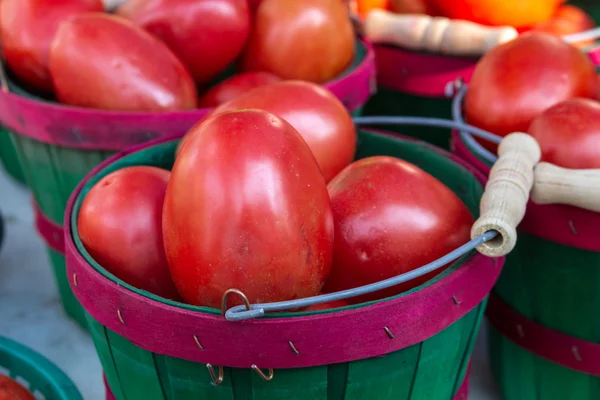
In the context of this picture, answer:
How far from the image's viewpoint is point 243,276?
1.88ft

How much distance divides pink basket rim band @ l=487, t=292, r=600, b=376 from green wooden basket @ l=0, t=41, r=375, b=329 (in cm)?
43

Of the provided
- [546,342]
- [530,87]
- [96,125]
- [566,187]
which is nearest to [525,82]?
[530,87]

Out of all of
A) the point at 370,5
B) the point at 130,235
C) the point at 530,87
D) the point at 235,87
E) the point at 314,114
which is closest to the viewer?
the point at 130,235

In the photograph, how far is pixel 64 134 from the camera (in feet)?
3.04

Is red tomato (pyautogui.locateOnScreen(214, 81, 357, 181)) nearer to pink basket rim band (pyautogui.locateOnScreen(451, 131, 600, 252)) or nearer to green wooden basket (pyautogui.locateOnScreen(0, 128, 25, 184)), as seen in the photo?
pink basket rim band (pyautogui.locateOnScreen(451, 131, 600, 252))

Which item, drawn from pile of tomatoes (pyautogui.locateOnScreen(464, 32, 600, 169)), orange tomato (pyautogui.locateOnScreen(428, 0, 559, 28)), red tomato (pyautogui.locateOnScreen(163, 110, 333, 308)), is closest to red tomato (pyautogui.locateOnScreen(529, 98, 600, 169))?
pile of tomatoes (pyautogui.locateOnScreen(464, 32, 600, 169))

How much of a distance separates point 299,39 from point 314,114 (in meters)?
0.34

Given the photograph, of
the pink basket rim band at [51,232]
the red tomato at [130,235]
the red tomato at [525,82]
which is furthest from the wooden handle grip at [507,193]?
the pink basket rim band at [51,232]

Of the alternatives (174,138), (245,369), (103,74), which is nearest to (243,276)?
(245,369)

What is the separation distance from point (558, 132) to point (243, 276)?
1.50 ft

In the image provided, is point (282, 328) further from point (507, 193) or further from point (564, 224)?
point (564, 224)

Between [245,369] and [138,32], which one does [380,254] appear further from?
[138,32]

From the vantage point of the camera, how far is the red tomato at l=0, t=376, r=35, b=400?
73 cm

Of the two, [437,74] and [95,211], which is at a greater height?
[95,211]
